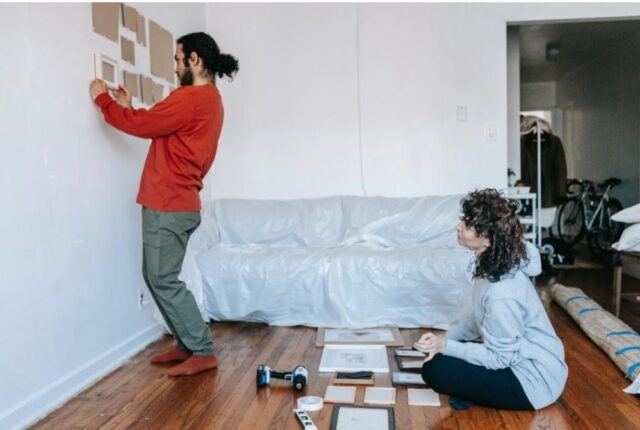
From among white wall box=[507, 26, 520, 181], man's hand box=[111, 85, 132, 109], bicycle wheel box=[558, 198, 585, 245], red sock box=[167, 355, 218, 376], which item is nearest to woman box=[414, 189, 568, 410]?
red sock box=[167, 355, 218, 376]

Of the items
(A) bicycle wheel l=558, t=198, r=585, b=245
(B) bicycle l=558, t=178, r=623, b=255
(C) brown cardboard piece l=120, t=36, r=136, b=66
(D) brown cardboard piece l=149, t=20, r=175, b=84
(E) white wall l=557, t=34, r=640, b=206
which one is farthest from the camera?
(A) bicycle wheel l=558, t=198, r=585, b=245

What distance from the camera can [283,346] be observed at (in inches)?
100

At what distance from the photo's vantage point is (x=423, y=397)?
183cm

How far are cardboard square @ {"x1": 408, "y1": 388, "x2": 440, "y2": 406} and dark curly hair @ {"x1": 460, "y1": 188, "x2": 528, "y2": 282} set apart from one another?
472mm

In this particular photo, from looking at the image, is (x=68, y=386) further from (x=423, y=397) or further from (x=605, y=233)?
(x=605, y=233)

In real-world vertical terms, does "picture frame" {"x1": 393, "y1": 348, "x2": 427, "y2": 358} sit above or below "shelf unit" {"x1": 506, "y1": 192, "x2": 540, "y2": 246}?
below

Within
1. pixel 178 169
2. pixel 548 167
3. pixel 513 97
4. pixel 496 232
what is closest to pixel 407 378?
pixel 496 232

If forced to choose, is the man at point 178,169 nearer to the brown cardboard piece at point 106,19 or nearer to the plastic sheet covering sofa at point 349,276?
the brown cardboard piece at point 106,19

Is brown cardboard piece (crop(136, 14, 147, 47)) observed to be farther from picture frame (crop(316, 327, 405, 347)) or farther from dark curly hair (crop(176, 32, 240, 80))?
picture frame (crop(316, 327, 405, 347))

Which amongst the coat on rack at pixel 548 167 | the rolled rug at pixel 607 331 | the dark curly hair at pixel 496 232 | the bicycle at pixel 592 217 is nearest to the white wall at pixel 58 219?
the dark curly hair at pixel 496 232

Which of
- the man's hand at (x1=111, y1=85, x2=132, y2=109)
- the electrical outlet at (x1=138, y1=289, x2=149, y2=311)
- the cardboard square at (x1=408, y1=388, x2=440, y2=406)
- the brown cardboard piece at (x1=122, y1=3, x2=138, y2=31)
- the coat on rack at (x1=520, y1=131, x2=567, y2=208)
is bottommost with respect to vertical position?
the cardboard square at (x1=408, y1=388, x2=440, y2=406)

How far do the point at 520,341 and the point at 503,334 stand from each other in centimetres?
8

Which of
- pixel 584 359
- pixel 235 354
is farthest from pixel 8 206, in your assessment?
pixel 584 359

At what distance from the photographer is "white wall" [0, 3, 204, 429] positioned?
1698mm
